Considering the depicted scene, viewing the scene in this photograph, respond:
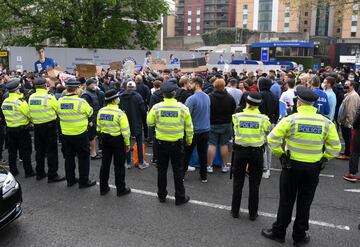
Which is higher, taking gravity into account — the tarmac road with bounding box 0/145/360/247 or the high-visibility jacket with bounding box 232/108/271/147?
the high-visibility jacket with bounding box 232/108/271/147

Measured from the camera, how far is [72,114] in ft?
21.1

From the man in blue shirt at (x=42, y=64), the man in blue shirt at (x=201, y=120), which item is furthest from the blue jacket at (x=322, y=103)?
the man in blue shirt at (x=42, y=64)

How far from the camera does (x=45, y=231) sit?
4980mm

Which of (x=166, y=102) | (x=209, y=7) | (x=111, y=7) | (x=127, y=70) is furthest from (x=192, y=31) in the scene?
(x=166, y=102)

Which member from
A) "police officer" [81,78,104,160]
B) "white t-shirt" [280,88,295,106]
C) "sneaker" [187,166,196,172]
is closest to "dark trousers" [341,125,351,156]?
"white t-shirt" [280,88,295,106]

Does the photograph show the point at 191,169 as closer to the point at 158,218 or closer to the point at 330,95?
the point at 158,218

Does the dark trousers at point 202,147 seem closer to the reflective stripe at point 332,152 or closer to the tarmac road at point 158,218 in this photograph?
the tarmac road at point 158,218

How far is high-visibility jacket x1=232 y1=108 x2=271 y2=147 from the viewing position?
5.18 metres

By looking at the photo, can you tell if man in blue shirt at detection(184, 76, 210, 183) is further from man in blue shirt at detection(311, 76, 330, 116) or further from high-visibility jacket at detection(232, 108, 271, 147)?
man in blue shirt at detection(311, 76, 330, 116)

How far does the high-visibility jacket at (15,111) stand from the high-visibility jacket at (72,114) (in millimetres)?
999

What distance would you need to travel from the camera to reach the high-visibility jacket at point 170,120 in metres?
5.77

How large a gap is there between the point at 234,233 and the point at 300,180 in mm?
1159

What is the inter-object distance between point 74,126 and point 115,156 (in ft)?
3.07

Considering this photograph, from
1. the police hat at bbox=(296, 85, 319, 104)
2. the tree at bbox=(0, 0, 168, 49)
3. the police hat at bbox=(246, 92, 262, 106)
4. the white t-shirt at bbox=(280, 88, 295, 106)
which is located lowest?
the white t-shirt at bbox=(280, 88, 295, 106)
